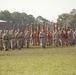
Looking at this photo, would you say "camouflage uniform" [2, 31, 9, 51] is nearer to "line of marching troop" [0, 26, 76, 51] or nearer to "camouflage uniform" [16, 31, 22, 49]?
"line of marching troop" [0, 26, 76, 51]

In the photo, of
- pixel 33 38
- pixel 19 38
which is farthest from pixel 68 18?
pixel 19 38

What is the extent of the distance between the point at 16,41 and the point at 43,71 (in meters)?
17.9

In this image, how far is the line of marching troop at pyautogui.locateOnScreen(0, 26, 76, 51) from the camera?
29469 millimetres

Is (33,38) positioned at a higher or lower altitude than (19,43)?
higher

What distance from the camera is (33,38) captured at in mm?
37312

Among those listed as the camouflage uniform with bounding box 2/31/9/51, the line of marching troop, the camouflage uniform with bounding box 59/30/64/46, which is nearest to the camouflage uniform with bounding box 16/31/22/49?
the line of marching troop

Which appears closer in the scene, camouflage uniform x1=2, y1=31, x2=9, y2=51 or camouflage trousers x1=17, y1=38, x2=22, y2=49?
camouflage uniform x1=2, y1=31, x2=9, y2=51

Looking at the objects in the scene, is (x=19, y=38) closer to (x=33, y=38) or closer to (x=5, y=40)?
(x=5, y=40)

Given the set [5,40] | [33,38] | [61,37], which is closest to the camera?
[5,40]

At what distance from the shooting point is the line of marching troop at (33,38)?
29469 mm

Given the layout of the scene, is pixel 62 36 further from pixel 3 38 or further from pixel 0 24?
pixel 0 24

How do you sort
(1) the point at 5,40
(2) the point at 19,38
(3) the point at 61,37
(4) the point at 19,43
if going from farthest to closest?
(3) the point at 61,37 → (2) the point at 19,38 → (4) the point at 19,43 → (1) the point at 5,40

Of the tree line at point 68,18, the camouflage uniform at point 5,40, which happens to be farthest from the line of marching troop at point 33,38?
the tree line at point 68,18

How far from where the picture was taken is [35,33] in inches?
1483
